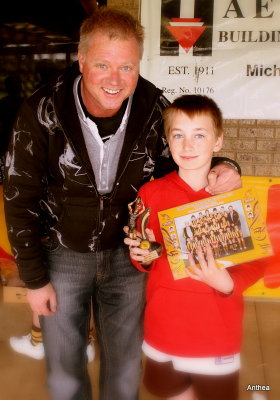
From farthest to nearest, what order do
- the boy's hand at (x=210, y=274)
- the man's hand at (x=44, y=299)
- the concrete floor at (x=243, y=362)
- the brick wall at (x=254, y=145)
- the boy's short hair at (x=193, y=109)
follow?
the brick wall at (x=254, y=145) → the concrete floor at (x=243, y=362) → the man's hand at (x=44, y=299) → the boy's short hair at (x=193, y=109) → the boy's hand at (x=210, y=274)

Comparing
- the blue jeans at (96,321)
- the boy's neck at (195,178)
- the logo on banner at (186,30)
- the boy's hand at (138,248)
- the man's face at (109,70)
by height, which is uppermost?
the logo on banner at (186,30)

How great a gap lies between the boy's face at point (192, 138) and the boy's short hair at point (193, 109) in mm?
17

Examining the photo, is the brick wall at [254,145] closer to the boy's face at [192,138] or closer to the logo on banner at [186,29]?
the logo on banner at [186,29]

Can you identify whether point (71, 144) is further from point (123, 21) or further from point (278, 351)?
point (278, 351)

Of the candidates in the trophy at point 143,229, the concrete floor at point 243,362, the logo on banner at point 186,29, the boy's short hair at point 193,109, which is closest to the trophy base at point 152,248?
the trophy at point 143,229

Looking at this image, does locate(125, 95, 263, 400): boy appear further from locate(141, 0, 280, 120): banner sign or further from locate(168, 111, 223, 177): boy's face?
locate(141, 0, 280, 120): banner sign

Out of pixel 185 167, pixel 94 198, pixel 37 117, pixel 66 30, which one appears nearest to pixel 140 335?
pixel 94 198

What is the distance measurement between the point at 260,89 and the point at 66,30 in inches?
90.7

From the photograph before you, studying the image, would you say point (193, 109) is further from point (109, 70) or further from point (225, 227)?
point (225, 227)

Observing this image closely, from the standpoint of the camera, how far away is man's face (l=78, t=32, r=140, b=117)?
5.37ft

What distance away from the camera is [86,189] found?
175 centimetres

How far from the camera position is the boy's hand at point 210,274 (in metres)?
1.59

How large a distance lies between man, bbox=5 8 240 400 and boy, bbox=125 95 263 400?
122mm

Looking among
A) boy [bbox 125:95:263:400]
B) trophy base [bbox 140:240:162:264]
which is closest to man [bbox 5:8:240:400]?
boy [bbox 125:95:263:400]
